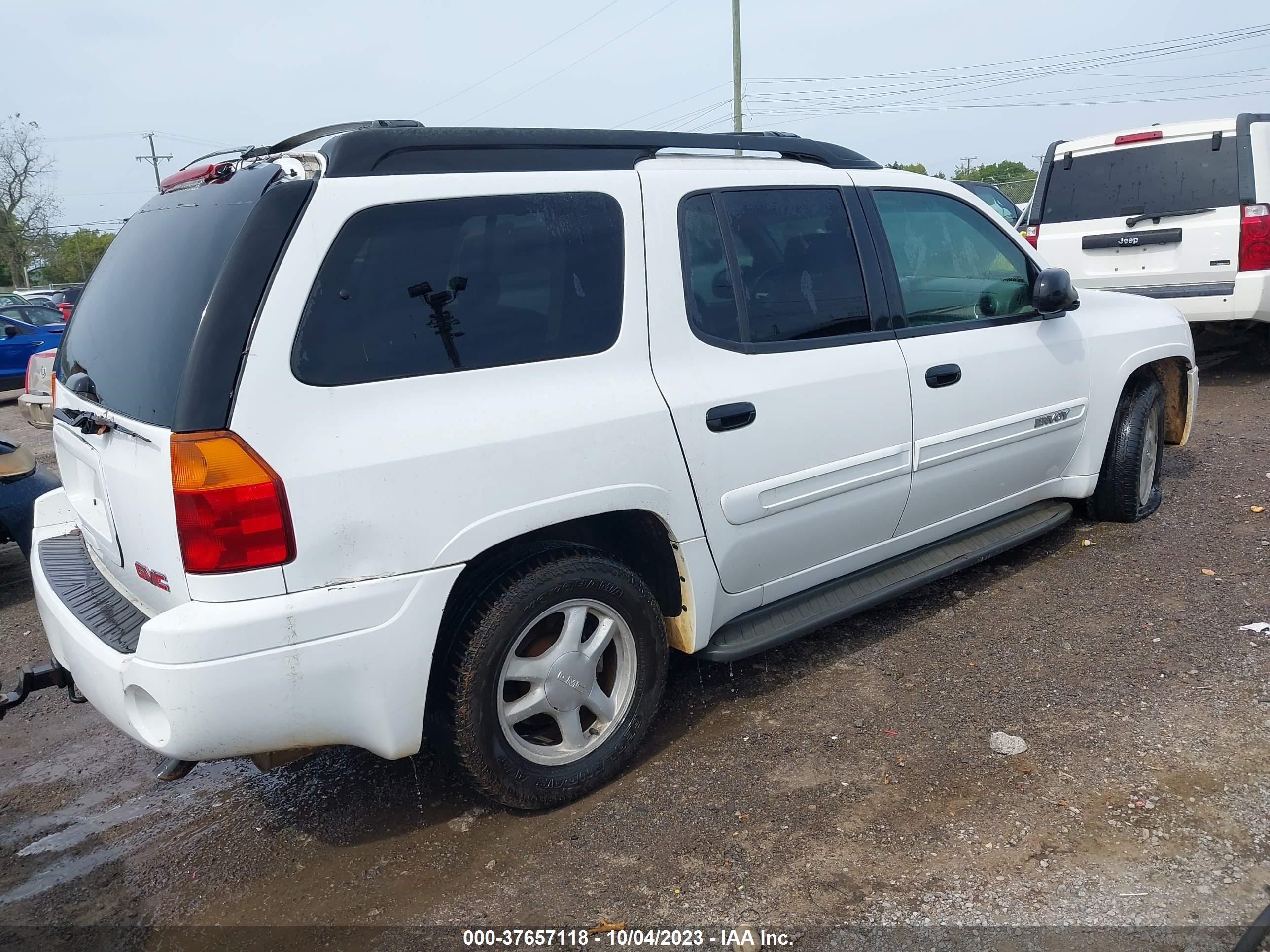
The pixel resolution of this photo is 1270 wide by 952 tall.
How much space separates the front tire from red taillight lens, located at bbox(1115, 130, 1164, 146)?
7.12 metres

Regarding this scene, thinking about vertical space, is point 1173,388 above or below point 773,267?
below

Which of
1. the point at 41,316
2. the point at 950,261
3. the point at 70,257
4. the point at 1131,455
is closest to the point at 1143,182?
the point at 1131,455

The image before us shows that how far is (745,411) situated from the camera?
124 inches

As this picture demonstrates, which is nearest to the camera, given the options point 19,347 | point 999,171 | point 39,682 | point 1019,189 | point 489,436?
point 489,436

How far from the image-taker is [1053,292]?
13.5 ft

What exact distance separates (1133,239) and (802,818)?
698 cm

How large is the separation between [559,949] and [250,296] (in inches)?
69.9

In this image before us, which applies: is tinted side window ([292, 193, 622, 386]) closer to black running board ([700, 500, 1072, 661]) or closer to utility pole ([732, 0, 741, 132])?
black running board ([700, 500, 1072, 661])

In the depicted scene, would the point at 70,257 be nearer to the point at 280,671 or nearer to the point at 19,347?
the point at 19,347

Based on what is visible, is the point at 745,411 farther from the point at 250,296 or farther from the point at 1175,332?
the point at 1175,332

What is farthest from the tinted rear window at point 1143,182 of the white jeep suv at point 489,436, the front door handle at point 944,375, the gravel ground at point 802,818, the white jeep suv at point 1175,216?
the front door handle at point 944,375

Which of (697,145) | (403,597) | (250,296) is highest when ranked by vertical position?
(697,145)

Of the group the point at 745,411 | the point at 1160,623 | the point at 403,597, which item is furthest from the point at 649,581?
the point at 1160,623

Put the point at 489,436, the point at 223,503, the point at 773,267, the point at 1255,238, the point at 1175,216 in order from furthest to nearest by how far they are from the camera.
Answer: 1. the point at 1175,216
2. the point at 1255,238
3. the point at 773,267
4. the point at 489,436
5. the point at 223,503
